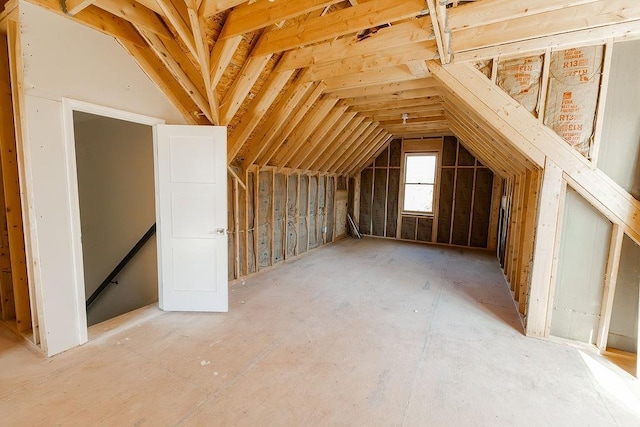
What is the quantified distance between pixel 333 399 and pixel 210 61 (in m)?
3.30

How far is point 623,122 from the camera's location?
2482 mm

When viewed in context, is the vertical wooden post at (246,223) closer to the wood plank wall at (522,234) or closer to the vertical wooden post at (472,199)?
the wood plank wall at (522,234)

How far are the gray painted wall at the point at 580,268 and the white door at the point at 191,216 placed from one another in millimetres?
A: 3631

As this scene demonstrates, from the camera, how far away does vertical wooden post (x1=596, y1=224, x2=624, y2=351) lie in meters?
2.56

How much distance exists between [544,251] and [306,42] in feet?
10.4

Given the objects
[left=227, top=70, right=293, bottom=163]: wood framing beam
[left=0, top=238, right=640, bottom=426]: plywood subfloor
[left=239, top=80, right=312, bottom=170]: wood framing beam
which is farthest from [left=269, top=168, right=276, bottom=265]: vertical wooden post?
[left=0, top=238, right=640, bottom=426]: plywood subfloor

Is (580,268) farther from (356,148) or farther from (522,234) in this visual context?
(356,148)

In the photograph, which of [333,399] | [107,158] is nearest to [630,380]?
[333,399]

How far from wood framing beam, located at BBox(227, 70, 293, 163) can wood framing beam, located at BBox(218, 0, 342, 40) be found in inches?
32.3

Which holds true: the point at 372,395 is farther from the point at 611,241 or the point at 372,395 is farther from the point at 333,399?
the point at 611,241

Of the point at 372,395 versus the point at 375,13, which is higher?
the point at 375,13

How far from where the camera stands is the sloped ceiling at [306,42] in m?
2.28

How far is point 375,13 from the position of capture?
2361 mm

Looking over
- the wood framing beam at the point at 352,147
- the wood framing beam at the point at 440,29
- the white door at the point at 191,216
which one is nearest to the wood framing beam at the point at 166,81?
the white door at the point at 191,216
